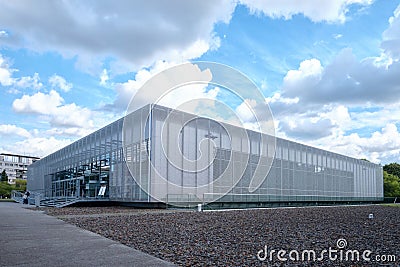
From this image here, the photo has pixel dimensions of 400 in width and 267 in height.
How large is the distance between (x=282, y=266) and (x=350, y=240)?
448 cm

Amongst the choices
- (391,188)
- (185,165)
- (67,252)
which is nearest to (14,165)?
(391,188)

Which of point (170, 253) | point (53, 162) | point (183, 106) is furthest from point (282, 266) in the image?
point (53, 162)

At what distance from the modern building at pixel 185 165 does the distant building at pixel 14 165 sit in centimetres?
11836

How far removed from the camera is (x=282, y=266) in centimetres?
721

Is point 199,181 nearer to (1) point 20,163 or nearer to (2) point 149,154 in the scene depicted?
(2) point 149,154

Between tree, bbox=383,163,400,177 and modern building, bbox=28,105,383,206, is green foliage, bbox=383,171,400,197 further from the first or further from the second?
tree, bbox=383,163,400,177

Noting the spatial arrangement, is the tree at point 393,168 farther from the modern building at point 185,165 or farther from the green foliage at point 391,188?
the modern building at point 185,165

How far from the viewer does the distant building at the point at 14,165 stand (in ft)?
502

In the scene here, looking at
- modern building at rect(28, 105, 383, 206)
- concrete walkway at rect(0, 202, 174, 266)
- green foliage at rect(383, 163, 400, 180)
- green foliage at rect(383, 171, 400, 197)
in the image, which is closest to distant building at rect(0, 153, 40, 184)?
modern building at rect(28, 105, 383, 206)

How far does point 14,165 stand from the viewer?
6275 inches

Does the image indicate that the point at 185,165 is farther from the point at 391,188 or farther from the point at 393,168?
the point at 393,168

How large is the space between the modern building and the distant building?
388 ft

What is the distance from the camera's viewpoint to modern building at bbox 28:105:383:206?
1158 inches

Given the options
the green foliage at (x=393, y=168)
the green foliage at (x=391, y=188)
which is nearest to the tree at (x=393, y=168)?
the green foliage at (x=393, y=168)
